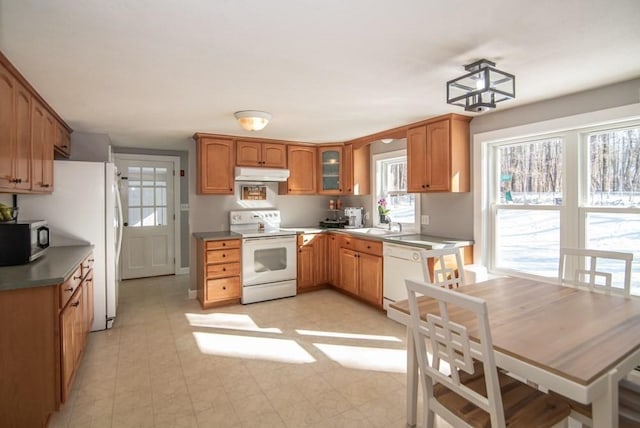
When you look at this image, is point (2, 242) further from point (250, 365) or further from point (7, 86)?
point (250, 365)

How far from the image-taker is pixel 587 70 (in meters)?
2.25

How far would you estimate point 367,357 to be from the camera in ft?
9.44

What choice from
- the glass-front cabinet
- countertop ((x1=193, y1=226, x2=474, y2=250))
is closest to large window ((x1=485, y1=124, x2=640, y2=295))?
countertop ((x1=193, y1=226, x2=474, y2=250))

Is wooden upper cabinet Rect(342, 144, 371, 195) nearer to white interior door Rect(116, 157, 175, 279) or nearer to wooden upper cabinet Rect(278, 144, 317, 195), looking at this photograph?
wooden upper cabinet Rect(278, 144, 317, 195)

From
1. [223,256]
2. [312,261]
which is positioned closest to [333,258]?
[312,261]

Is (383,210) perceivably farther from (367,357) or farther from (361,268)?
(367,357)

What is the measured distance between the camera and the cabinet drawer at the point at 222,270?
413 centimetres

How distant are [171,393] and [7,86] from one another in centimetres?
228

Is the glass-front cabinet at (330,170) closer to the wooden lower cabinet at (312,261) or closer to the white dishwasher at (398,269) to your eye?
the wooden lower cabinet at (312,261)

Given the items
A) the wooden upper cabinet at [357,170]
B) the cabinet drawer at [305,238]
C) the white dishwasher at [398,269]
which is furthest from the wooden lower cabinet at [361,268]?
the wooden upper cabinet at [357,170]

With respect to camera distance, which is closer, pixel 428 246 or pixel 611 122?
pixel 611 122

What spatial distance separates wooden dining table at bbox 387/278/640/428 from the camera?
1202mm

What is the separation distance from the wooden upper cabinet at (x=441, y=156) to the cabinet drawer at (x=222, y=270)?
239 cm

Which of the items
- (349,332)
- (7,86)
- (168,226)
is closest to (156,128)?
(7,86)
